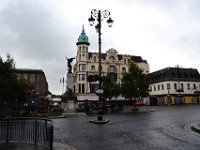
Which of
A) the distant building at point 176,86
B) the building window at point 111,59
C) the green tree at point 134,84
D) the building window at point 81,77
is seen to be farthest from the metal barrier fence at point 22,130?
the building window at point 111,59

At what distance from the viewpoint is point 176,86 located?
223 feet

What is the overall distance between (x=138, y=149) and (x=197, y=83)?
228 ft

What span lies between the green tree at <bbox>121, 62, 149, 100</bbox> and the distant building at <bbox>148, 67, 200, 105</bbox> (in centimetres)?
2913

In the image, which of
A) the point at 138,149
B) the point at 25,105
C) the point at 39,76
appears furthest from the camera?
the point at 39,76

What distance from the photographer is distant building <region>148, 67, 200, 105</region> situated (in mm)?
67375

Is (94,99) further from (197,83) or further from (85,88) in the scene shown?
(197,83)

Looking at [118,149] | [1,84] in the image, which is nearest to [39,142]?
[118,149]

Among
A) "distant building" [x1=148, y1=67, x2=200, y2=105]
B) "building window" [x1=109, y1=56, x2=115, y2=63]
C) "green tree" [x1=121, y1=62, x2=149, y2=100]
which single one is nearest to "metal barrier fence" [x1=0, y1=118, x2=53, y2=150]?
"green tree" [x1=121, y1=62, x2=149, y2=100]

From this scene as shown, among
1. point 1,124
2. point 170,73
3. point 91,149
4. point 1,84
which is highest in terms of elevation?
point 170,73

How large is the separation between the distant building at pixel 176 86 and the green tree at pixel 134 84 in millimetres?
29126

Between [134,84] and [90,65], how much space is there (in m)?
32.5

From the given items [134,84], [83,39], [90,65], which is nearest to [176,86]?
[90,65]

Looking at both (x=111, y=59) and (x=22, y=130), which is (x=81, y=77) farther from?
(x=22, y=130)

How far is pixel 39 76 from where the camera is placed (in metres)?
86.7
